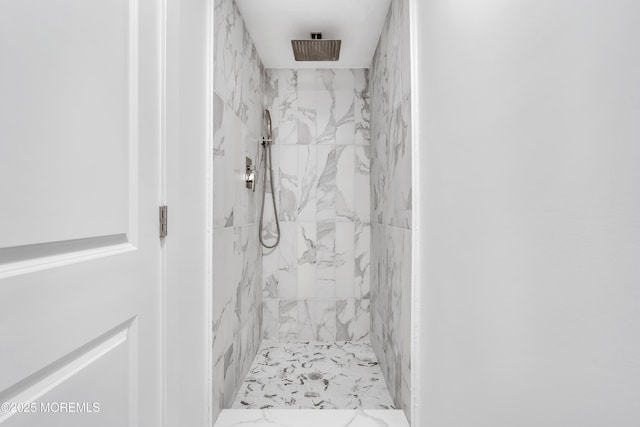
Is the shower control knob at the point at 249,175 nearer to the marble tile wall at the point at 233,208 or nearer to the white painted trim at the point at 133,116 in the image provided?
the marble tile wall at the point at 233,208

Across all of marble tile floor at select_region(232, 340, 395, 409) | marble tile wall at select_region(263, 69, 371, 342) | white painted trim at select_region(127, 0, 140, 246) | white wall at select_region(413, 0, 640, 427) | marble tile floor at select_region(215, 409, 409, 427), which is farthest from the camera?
marble tile wall at select_region(263, 69, 371, 342)

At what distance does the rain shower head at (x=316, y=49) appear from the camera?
7.73 feet

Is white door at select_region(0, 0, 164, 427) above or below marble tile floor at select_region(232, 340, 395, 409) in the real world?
above

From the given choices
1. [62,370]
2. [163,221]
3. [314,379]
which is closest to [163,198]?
[163,221]

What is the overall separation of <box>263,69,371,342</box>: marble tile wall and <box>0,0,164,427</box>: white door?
1.98 m

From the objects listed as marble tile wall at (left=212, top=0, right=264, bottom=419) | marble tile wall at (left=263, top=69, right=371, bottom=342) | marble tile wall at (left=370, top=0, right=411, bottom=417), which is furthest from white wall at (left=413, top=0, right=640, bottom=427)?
marble tile wall at (left=263, top=69, right=371, bottom=342)

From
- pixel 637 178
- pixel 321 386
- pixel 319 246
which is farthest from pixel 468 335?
pixel 319 246

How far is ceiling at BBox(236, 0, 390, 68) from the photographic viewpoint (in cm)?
209

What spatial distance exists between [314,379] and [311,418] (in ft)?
1.72

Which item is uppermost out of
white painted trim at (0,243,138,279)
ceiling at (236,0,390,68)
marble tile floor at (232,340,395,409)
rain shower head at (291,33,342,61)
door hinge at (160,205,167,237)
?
ceiling at (236,0,390,68)

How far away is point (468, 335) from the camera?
1.00 m

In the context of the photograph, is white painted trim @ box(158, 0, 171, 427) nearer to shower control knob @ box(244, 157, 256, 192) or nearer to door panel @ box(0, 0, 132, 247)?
door panel @ box(0, 0, 132, 247)

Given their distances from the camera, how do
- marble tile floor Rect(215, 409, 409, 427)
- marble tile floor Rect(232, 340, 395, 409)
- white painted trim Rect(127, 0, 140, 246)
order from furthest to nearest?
marble tile floor Rect(232, 340, 395, 409)
marble tile floor Rect(215, 409, 409, 427)
white painted trim Rect(127, 0, 140, 246)

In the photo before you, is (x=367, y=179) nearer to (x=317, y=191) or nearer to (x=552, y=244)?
(x=317, y=191)
